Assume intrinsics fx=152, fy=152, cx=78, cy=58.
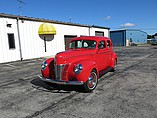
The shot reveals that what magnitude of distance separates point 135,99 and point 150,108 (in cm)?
67

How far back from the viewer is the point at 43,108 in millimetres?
4246

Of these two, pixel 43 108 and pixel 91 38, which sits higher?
pixel 91 38

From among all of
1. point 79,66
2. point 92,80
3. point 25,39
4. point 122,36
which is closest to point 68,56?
point 79,66

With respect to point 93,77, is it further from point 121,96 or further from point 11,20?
point 11,20

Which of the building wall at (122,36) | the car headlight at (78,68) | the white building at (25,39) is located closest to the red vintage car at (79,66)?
the car headlight at (78,68)

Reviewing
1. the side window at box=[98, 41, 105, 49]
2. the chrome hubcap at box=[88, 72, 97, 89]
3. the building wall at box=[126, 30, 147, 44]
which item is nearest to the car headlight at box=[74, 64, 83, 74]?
the chrome hubcap at box=[88, 72, 97, 89]

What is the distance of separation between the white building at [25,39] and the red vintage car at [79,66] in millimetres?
9685

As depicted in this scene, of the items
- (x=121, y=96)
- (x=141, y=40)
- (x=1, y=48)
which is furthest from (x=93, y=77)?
(x=141, y=40)

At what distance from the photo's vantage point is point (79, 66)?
Answer: 16.9 feet

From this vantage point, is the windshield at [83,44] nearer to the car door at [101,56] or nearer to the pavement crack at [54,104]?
the car door at [101,56]

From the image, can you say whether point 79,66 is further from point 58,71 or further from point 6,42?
point 6,42

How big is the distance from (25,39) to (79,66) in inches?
486

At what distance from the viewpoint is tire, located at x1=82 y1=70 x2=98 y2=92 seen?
5271mm

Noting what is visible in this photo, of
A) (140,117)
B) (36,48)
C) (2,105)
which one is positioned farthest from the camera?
(36,48)
